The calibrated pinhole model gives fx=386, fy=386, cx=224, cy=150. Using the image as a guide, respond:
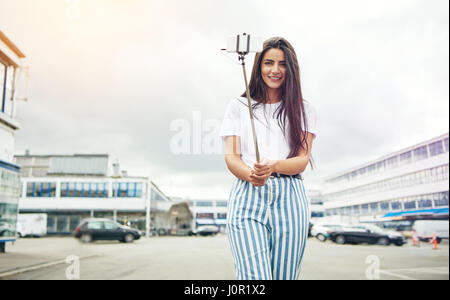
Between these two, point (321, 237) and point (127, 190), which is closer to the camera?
point (127, 190)

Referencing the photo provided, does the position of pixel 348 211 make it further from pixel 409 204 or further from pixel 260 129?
pixel 260 129

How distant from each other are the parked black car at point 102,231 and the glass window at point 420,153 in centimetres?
4190

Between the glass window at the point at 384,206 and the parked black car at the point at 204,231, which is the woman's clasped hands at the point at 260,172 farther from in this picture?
the glass window at the point at 384,206

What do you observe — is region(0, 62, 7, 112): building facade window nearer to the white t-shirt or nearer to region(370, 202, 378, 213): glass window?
the white t-shirt

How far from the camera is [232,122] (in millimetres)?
1732

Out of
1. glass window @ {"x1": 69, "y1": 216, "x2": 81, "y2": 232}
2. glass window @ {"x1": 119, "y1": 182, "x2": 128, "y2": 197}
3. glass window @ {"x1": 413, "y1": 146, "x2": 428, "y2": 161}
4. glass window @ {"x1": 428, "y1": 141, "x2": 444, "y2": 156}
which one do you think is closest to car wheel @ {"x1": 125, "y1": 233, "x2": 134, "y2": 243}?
glass window @ {"x1": 69, "y1": 216, "x2": 81, "y2": 232}

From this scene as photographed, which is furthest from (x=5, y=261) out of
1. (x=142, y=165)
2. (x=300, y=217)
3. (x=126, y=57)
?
(x=300, y=217)

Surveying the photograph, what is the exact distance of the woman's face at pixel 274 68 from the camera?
5.61 ft

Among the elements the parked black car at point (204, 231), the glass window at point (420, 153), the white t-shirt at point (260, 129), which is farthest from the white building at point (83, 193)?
the glass window at point (420, 153)

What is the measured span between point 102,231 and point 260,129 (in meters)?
20.2

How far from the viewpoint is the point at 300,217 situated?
5.43ft

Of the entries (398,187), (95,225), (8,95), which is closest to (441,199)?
(398,187)
